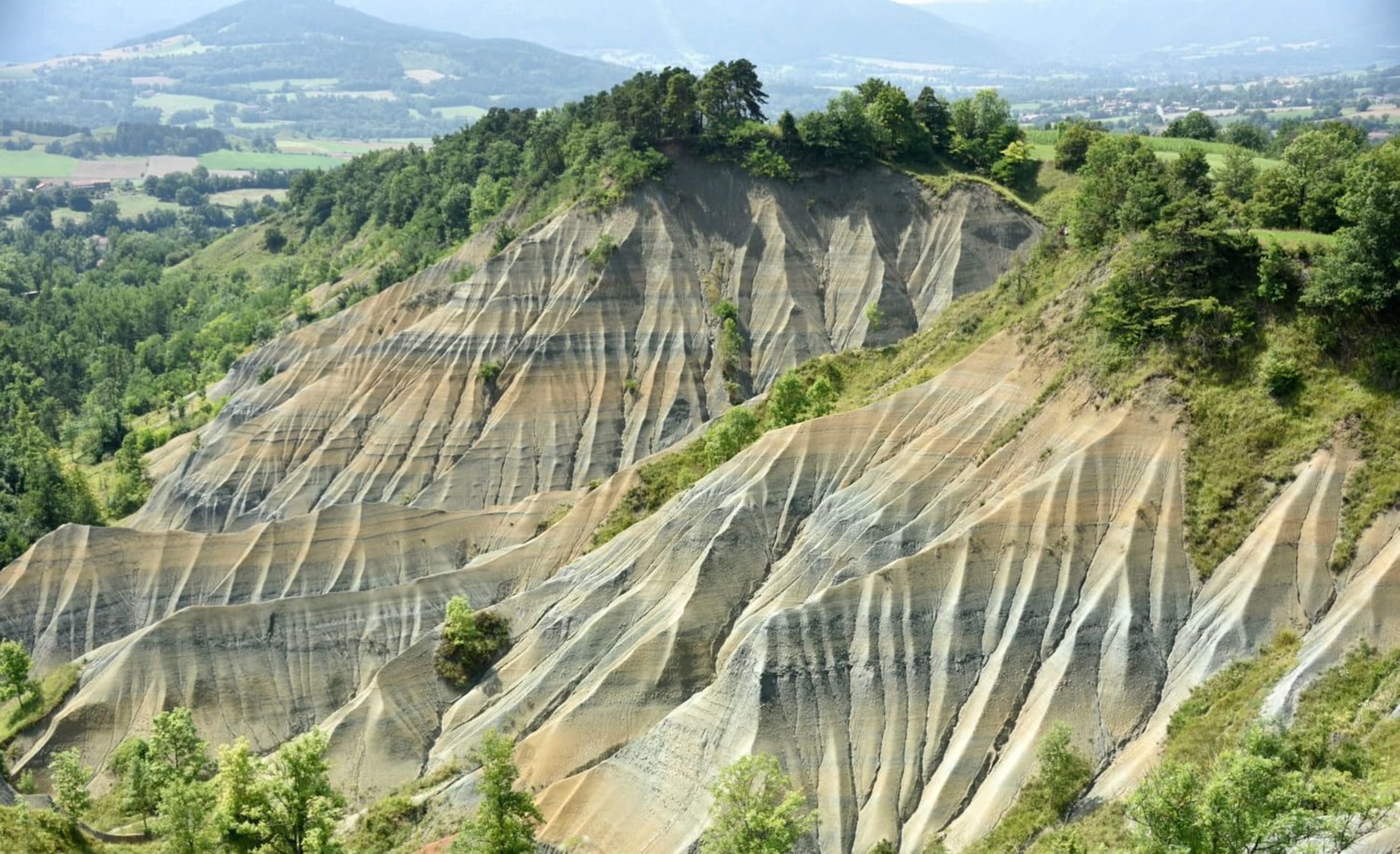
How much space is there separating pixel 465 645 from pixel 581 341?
119ft

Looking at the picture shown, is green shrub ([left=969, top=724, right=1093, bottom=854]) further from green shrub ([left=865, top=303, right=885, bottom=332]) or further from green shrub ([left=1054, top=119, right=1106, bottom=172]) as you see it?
green shrub ([left=1054, top=119, right=1106, bottom=172])

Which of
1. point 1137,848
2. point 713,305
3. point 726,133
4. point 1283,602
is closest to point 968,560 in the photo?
point 1283,602

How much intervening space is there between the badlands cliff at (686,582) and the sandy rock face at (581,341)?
0.30 m

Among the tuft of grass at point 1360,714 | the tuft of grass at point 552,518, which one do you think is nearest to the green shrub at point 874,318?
the tuft of grass at point 552,518

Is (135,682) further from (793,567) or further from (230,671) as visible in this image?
(793,567)

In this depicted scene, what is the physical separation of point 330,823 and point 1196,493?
3155cm

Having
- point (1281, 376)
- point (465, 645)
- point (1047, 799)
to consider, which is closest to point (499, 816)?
point (465, 645)

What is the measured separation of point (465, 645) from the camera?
53.7 meters

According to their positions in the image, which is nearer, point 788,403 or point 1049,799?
point 1049,799

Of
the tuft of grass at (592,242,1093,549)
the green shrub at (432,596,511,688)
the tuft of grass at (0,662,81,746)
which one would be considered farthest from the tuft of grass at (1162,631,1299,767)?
the tuft of grass at (0,662,81,746)

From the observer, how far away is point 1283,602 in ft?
127

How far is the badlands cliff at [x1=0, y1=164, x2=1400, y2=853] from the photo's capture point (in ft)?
131

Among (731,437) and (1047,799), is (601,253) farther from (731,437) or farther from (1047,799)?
(1047,799)

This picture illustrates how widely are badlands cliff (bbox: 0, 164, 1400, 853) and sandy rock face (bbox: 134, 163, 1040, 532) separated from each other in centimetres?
30
